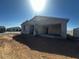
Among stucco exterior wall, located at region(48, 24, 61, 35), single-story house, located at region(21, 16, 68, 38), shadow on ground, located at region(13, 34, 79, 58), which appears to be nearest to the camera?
shadow on ground, located at region(13, 34, 79, 58)

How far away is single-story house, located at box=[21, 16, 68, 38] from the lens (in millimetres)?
21297

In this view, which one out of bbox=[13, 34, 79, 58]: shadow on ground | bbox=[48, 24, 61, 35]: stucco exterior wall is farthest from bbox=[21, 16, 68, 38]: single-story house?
bbox=[13, 34, 79, 58]: shadow on ground

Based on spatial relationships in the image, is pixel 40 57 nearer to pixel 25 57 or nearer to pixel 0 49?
pixel 25 57

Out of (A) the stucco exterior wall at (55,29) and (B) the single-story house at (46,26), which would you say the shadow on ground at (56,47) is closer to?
(B) the single-story house at (46,26)

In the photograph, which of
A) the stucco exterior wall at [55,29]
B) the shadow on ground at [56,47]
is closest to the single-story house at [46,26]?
the stucco exterior wall at [55,29]

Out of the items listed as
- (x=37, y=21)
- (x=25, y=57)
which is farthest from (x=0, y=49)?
(x=37, y=21)

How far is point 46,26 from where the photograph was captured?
26.6 metres

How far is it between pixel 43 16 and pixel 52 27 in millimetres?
3142

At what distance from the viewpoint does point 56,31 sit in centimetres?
2467

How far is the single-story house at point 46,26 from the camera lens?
2130 cm

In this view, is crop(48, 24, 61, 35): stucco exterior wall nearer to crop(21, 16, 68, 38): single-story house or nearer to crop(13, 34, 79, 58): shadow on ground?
crop(21, 16, 68, 38): single-story house

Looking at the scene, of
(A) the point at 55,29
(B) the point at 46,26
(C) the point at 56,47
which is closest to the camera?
(C) the point at 56,47

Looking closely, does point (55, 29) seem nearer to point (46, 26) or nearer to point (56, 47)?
point (46, 26)

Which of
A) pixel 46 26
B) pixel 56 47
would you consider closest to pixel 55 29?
pixel 46 26
